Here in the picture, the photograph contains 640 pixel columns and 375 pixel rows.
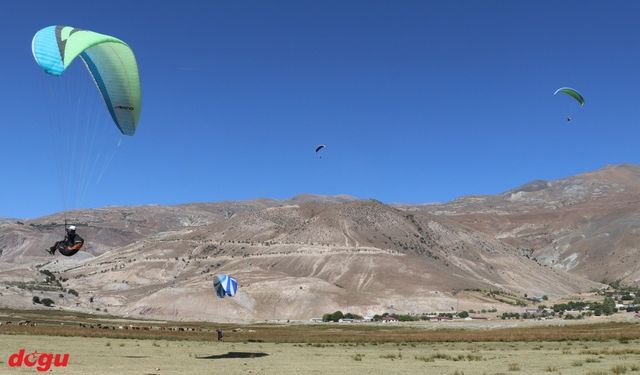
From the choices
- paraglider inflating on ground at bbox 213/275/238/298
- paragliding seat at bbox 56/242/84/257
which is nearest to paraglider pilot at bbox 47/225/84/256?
paragliding seat at bbox 56/242/84/257

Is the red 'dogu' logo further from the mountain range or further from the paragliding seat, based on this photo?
the mountain range

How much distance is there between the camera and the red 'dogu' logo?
88.0 feet

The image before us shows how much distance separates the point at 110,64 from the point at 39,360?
14490 mm

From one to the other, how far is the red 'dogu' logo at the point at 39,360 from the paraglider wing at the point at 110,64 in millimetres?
11257

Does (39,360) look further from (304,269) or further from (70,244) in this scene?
(304,269)

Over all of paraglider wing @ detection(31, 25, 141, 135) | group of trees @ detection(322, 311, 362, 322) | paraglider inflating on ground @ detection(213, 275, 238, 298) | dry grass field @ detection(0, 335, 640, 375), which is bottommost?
dry grass field @ detection(0, 335, 640, 375)

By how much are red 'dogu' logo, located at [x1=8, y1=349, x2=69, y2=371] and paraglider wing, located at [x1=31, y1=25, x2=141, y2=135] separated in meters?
11.3

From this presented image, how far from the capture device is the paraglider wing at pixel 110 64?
26.8 m

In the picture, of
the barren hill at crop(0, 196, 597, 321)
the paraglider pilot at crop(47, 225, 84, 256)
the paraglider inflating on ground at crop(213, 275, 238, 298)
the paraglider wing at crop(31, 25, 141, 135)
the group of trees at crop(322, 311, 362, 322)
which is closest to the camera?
the paraglider wing at crop(31, 25, 141, 135)

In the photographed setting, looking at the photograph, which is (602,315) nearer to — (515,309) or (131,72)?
(515,309)

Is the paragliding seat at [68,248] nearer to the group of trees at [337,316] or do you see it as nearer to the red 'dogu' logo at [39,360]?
the red 'dogu' logo at [39,360]

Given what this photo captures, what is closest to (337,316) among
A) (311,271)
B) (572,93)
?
(311,271)

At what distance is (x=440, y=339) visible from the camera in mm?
A: 51594

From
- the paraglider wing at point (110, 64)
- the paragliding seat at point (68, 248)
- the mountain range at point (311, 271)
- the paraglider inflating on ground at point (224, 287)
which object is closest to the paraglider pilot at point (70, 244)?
the paragliding seat at point (68, 248)
